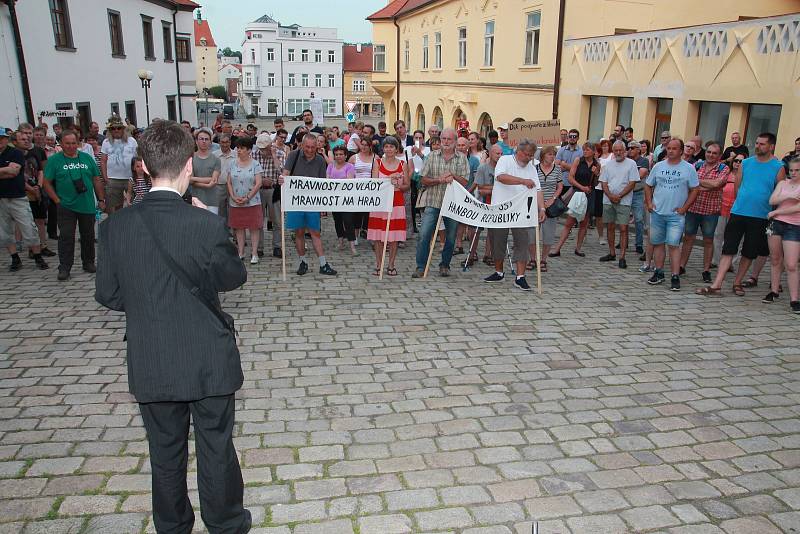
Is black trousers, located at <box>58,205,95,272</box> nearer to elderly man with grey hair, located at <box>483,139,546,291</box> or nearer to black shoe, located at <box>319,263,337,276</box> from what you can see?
black shoe, located at <box>319,263,337,276</box>

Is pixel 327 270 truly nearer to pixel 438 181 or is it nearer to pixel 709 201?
pixel 438 181

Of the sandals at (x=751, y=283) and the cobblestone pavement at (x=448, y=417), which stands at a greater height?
the sandals at (x=751, y=283)

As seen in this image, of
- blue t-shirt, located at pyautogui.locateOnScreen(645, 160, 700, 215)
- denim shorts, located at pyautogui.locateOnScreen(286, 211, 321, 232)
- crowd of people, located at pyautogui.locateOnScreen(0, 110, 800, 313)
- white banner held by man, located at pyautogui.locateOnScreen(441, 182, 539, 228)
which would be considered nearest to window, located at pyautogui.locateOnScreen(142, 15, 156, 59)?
crowd of people, located at pyautogui.locateOnScreen(0, 110, 800, 313)

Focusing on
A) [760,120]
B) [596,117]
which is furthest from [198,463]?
[596,117]

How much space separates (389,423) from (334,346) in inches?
61.6

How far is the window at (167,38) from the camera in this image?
28.6 meters

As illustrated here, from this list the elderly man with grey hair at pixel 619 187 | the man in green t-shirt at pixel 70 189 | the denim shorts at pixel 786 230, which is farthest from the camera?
the elderly man with grey hair at pixel 619 187

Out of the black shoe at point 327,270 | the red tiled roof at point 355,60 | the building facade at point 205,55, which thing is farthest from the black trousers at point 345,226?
the building facade at point 205,55

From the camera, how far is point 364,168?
9.09 meters

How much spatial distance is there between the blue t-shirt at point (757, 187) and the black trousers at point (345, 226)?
18.1 ft

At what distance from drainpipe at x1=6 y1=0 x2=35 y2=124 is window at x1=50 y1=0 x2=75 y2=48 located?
2.34 metres

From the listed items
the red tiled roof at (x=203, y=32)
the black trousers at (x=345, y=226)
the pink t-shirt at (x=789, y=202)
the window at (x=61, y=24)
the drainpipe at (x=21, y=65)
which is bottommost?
the black trousers at (x=345, y=226)

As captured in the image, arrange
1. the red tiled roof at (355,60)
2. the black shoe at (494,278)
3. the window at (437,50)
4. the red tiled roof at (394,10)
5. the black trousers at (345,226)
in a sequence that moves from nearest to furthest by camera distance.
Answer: the black shoe at (494,278) < the black trousers at (345,226) < the window at (437,50) < the red tiled roof at (394,10) < the red tiled roof at (355,60)

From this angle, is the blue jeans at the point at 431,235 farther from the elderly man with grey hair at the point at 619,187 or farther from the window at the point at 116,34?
the window at the point at 116,34
